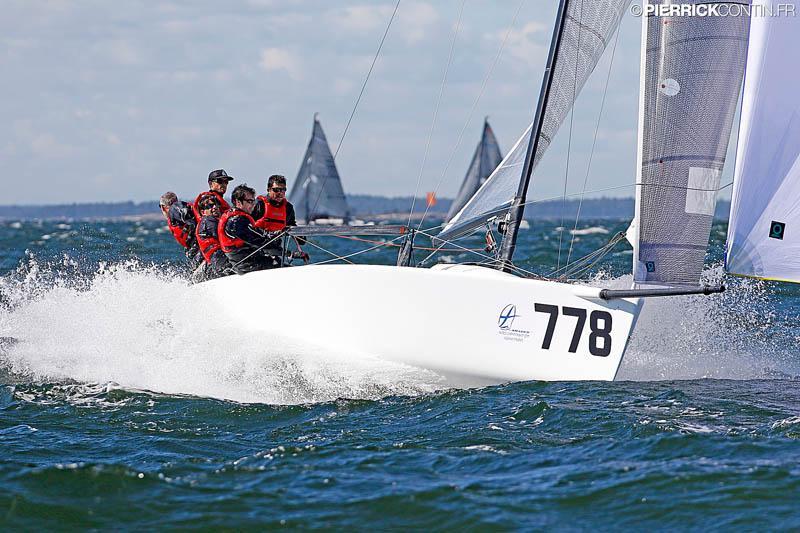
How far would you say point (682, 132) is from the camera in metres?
6.49

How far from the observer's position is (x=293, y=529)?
13.7 ft

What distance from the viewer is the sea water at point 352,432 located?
172 inches

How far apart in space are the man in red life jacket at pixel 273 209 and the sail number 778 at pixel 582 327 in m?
2.38

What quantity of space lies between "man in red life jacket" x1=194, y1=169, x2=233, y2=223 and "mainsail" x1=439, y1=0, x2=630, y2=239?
2102 mm

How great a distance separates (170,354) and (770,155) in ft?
14.3

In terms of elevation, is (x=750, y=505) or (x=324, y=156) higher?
(x=324, y=156)

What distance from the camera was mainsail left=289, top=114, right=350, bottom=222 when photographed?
34562mm

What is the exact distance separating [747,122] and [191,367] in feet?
13.5

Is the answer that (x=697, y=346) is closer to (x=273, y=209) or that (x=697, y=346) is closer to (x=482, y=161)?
(x=273, y=209)

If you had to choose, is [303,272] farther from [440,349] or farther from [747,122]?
[747,122]

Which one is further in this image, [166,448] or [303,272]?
[303,272]

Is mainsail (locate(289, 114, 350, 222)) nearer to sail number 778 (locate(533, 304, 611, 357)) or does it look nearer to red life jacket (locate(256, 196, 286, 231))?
red life jacket (locate(256, 196, 286, 231))

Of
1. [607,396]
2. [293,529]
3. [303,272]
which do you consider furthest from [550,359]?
[293,529]

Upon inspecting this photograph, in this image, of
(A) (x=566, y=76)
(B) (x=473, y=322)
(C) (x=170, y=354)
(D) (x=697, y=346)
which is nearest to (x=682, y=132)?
(A) (x=566, y=76)
